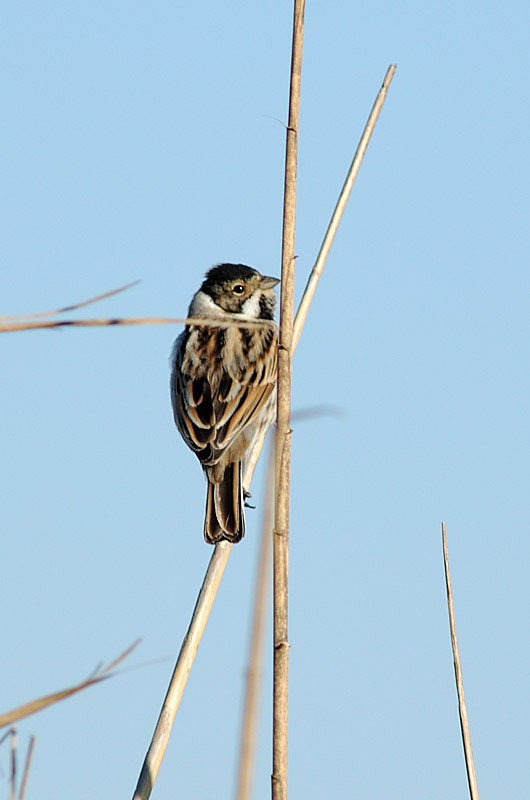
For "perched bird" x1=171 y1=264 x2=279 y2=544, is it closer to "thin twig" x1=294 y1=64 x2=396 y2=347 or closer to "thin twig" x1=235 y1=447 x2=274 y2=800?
"thin twig" x1=294 y1=64 x2=396 y2=347

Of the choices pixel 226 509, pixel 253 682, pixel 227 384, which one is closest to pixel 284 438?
pixel 253 682

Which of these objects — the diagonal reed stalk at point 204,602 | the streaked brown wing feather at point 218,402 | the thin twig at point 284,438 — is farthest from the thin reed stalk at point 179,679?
the streaked brown wing feather at point 218,402

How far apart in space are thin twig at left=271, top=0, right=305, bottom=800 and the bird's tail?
5.01ft

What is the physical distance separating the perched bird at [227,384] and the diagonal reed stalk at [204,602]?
86 cm

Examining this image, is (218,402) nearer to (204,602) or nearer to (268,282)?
(268,282)

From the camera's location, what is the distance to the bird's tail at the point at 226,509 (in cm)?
453

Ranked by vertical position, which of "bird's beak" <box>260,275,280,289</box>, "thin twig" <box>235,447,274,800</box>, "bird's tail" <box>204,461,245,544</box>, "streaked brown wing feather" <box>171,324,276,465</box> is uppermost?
"bird's beak" <box>260,275,280,289</box>

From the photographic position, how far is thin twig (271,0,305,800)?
260 cm

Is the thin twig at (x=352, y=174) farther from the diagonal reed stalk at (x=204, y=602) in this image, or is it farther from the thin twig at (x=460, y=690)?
the thin twig at (x=460, y=690)

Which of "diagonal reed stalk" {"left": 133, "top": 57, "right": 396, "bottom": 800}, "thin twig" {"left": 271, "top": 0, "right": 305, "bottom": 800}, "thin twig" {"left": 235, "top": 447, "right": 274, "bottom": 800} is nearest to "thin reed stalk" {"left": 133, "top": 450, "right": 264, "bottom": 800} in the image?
"diagonal reed stalk" {"left": 133, "top": 57, "right": 396, "bottom": 800}

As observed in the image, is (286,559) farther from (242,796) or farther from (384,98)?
(384,98)

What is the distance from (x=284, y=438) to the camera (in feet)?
9.68

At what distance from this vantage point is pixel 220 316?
6156 mm

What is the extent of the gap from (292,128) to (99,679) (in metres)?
1.80
